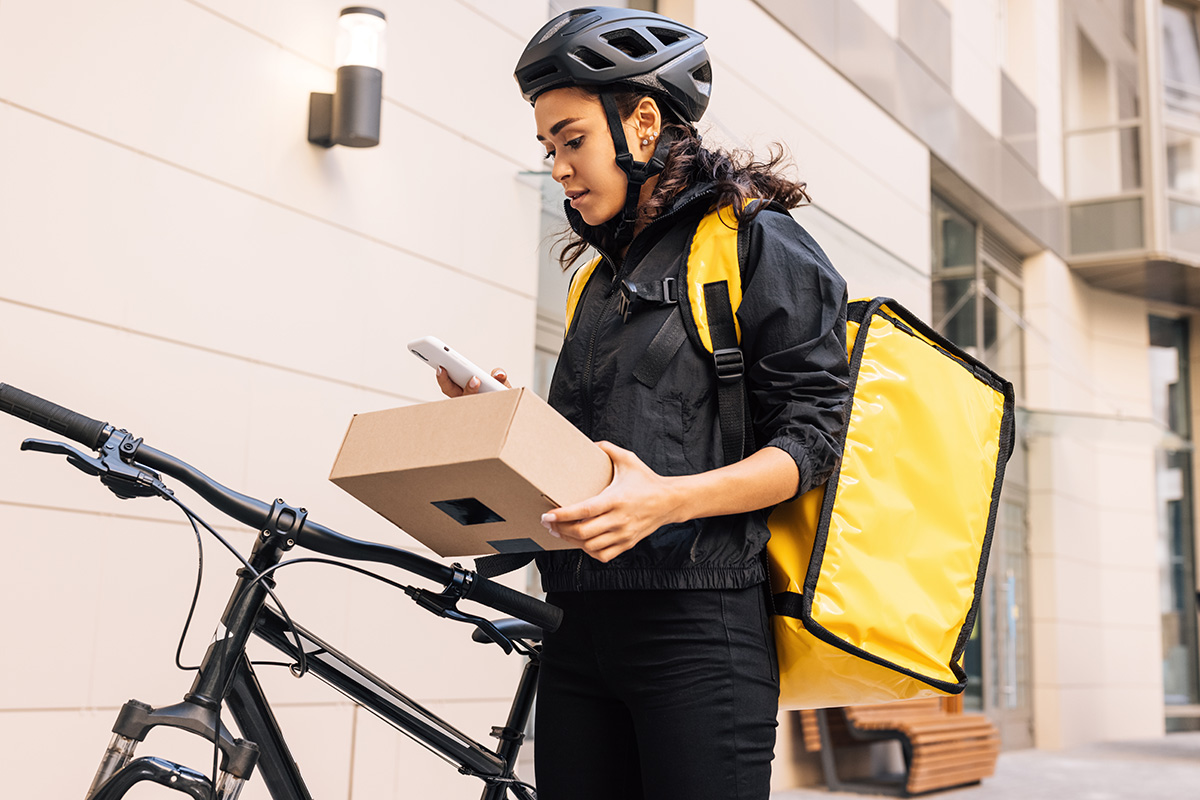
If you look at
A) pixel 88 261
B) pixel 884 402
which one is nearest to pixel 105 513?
pixel 88 261

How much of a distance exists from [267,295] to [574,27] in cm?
195

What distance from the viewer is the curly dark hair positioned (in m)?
1.69

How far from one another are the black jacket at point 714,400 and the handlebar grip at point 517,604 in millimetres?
46

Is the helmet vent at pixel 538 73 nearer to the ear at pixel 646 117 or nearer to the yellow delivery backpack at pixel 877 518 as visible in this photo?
the ear at pixel 646 117

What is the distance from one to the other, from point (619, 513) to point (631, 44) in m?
0.81

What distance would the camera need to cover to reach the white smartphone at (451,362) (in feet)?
5.47

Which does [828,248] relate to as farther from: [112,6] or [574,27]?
[574,27]

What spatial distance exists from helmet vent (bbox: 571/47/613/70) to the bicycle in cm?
80

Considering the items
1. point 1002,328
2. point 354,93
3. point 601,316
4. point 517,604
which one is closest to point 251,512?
point 517,604

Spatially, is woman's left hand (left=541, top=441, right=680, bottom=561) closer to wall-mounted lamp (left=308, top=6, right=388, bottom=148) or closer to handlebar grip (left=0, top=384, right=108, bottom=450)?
handlebar grip (left=0, top=384, right=108, bottom=450)

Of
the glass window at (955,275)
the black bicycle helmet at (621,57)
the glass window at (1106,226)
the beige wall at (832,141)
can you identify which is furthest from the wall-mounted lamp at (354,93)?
the glass window at (1106,226)

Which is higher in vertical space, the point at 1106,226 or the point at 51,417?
the point at 1106,226

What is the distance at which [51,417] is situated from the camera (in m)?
1.58

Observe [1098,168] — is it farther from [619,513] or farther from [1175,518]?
[619,513]
